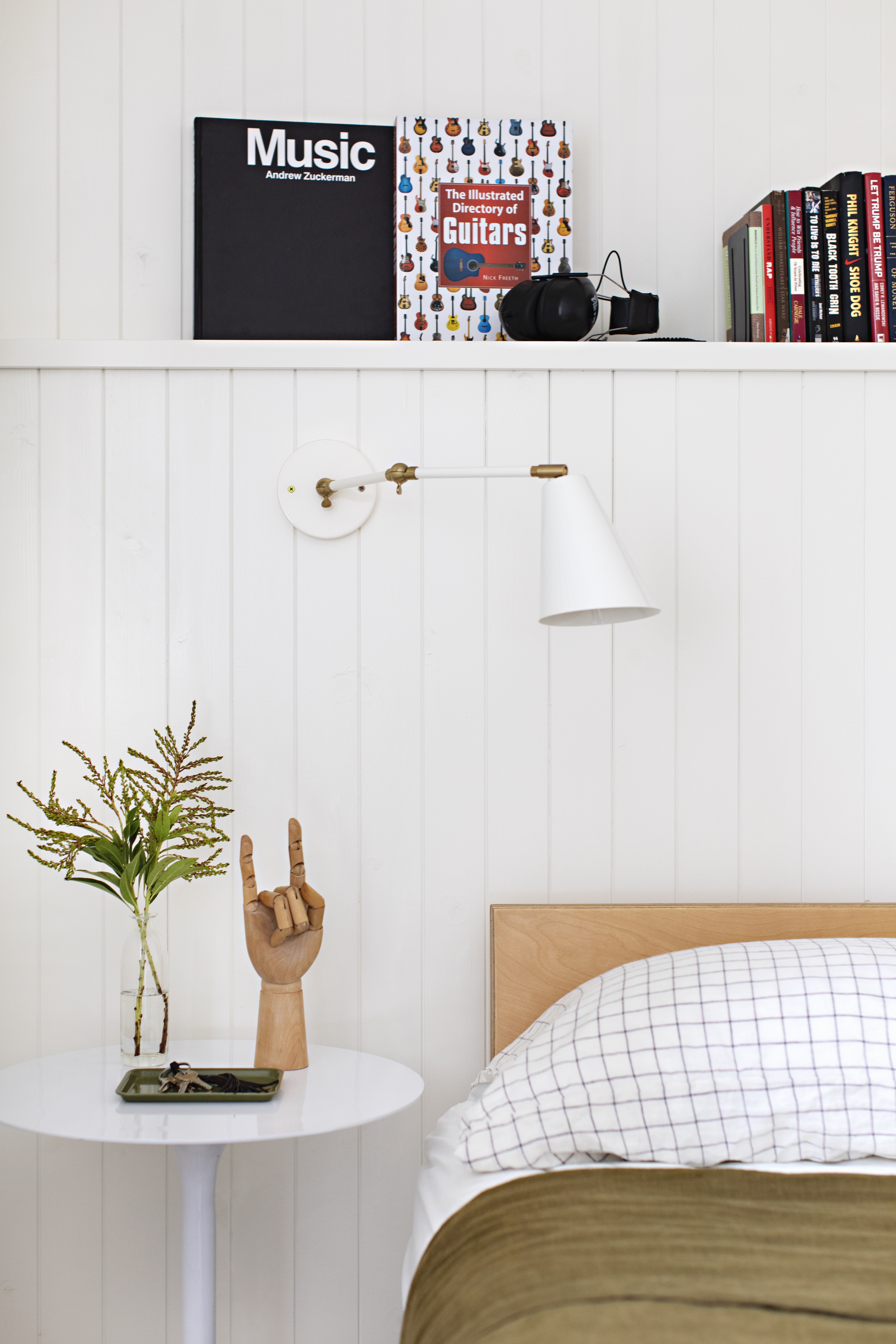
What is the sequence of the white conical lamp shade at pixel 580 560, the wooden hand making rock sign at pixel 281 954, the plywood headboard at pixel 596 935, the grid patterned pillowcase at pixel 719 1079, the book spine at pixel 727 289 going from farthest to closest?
the book spine at pixel 727 289 → the plywood headboard at pixel 596 935 → the wooden hand making rock sign at pixel 281 954 → the white conical lamp shade at pixel 580 560 → the grid patterned pillowcase at pixel 719 1079

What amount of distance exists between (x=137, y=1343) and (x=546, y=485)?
139 cm

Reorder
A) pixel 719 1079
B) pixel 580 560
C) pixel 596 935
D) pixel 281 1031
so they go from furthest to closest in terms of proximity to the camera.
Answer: pixel 596 935
pixel 281 1031
pixel 580 560
pixel 719 1079

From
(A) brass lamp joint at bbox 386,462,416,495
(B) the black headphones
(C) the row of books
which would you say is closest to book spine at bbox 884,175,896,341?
(C) the row of books

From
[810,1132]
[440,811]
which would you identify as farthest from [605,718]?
[810,1132]

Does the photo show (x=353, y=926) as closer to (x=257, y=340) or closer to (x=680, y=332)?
(x=257, y=340)

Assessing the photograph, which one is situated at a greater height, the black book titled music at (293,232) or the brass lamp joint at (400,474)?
the black book titled music at (293,232)

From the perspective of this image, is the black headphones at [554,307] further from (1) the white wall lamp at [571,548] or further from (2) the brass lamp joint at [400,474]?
(2) the brass lamp joint at [400,474]

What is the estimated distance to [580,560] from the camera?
121 centimetres

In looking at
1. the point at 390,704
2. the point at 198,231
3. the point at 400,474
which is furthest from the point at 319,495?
the point at 198,231

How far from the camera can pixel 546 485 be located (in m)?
1.24

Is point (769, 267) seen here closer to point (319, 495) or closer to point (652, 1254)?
point (319, 495)

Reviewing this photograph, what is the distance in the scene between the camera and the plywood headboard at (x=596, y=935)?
1469 millimetres

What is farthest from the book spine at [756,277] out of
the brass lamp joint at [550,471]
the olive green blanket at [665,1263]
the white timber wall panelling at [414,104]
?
the olive green blanket at [665,1263]

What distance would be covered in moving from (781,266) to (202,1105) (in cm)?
146
